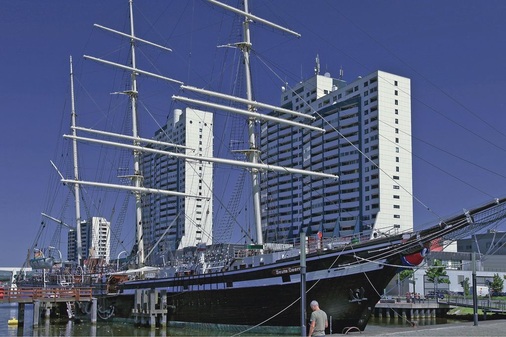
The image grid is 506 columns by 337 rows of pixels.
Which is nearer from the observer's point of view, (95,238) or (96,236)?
(95,238)

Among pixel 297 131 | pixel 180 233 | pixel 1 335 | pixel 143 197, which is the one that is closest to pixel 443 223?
pixel 1 335

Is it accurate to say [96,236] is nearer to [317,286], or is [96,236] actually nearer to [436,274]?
[436,274]

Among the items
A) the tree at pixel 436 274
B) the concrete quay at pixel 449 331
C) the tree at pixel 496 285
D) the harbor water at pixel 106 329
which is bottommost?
the harbor water at pixel 106 329

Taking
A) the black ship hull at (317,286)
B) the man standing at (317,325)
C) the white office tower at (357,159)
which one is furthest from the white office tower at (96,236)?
the man standing at (317,325)

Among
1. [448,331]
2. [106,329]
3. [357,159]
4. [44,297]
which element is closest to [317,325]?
[448,331]

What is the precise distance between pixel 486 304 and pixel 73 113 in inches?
1690

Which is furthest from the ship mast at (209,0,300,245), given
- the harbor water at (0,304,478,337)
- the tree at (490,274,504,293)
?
the tree at (490,274,504,293)

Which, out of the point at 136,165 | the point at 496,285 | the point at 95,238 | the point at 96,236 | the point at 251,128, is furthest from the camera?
the point at 96,236

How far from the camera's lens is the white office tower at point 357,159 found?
10456 centimetres

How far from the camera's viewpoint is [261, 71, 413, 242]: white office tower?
104562 millimetres

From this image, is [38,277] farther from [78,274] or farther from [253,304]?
[253,304]

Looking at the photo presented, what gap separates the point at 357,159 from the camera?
110 meters

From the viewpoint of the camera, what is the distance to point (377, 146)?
346ft

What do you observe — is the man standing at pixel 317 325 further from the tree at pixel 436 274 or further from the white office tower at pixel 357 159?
the white office tower at pixel 357 159
